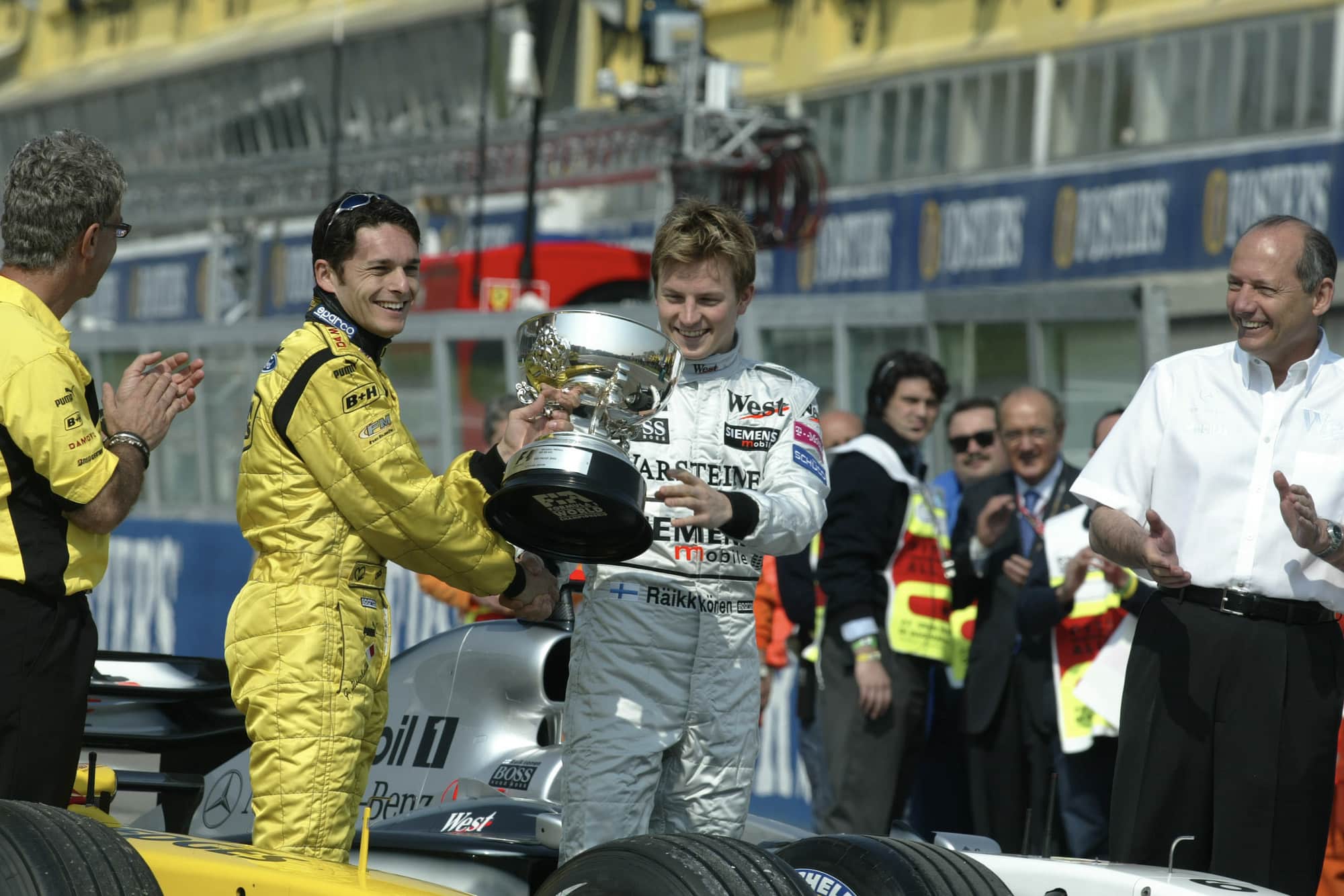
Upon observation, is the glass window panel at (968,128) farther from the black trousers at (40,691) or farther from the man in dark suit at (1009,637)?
the black trousers at (40,691)

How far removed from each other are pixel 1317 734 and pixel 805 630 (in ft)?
10.2

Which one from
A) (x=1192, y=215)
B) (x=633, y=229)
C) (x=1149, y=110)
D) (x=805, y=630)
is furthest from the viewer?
(x=633, y=229)

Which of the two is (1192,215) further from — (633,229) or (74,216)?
(74,216)

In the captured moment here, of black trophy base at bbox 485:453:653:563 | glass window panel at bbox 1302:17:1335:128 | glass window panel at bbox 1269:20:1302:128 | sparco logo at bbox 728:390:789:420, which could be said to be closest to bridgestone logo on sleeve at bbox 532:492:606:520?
black trophy base at bbox 485:453:653:563

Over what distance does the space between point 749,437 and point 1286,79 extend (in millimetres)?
18091

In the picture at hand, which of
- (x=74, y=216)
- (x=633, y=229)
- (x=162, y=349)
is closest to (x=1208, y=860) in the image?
(x=74, y=216)

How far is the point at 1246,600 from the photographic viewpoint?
4.36 metres

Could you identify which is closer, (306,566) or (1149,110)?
(306,566)

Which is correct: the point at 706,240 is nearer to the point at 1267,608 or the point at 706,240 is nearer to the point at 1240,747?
the point at 1267,608

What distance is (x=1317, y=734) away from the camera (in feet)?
14.3

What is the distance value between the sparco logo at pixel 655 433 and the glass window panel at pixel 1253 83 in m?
17.8

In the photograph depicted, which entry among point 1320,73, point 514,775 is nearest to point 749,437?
point 514,775

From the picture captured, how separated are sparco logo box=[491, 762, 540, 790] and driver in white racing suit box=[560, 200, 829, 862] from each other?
0.74m

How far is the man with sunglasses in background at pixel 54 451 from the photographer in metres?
3.67
